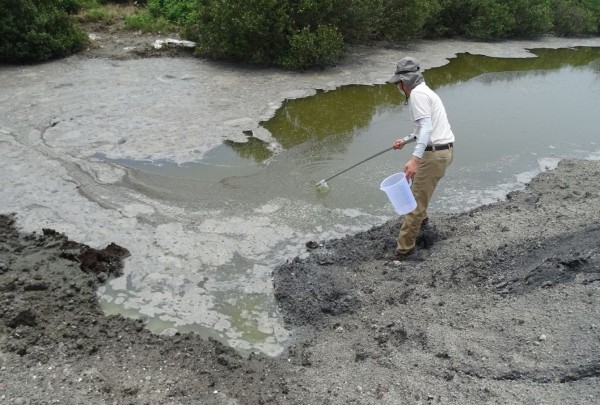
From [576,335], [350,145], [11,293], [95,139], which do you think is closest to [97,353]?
[11,293]

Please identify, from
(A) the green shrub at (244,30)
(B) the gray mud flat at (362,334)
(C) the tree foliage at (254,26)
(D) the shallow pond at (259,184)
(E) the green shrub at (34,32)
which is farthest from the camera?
(A) the green shrub at (244,30)

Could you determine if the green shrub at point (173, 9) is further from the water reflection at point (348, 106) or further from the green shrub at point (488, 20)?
the green shrub at point (488, 20)

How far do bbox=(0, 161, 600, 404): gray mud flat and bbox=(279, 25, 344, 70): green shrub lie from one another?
22.6 feet

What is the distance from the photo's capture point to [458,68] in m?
13.4

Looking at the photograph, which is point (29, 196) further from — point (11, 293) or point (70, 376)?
point (70, 376)

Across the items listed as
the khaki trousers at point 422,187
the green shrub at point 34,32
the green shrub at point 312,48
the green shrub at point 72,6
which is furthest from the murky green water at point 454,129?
the green shrub at point 72,6

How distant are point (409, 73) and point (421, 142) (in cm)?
61

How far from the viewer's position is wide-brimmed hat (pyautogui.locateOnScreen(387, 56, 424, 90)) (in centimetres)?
471

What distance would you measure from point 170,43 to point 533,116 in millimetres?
7960

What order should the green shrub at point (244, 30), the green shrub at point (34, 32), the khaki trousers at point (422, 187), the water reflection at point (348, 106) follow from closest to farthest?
the khaki trousers at point (422, 187), the water reflection at point (348, 106), the green shrub at point (34, 32), the green shrub at point (244, 30)

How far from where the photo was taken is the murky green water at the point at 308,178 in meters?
4.85

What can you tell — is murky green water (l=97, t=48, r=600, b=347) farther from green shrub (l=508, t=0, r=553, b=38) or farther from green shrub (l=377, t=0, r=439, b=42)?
green shrub (l=508, t=0, r=553, b=38)

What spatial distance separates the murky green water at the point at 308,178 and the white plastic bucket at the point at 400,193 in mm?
1196

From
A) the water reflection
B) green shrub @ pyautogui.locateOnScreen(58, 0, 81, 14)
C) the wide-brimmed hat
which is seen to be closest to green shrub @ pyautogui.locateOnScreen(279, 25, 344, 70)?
the water reflection
